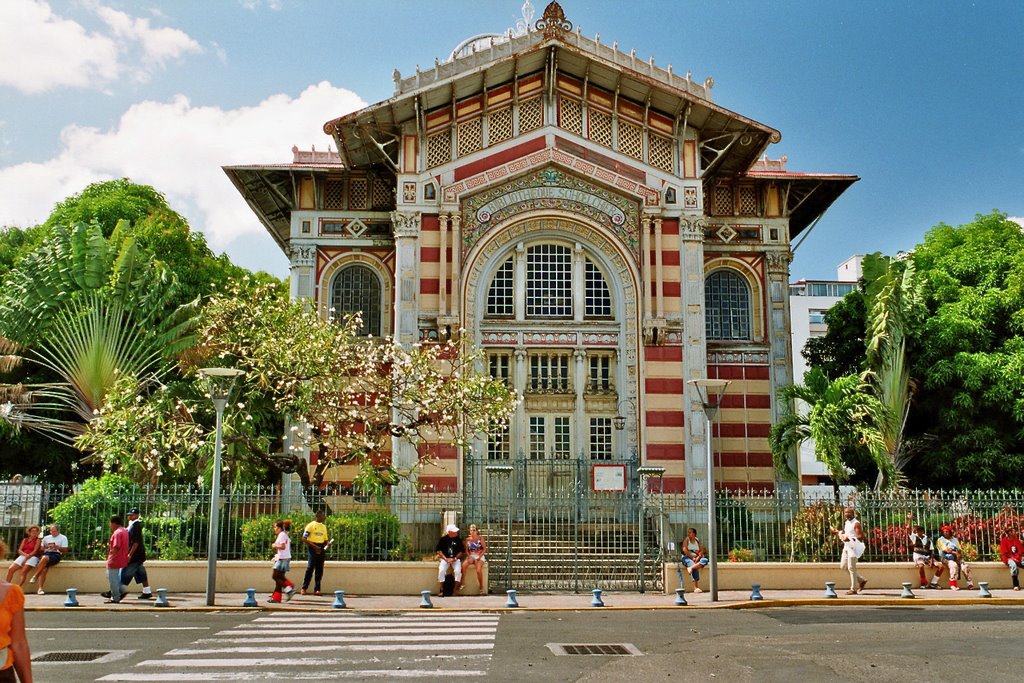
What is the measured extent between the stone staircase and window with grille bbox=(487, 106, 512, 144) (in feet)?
37.3

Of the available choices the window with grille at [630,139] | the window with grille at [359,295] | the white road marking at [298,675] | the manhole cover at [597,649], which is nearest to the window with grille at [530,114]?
the window with grille at [630,139]

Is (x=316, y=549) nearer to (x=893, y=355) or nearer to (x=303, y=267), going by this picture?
(x=303, y=267)

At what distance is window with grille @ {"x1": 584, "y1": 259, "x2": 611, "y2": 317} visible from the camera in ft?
92.6

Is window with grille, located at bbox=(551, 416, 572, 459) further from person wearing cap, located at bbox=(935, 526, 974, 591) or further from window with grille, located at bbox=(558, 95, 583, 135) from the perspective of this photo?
person wearing cap, located at bbox=(935, 526, 974, 591)

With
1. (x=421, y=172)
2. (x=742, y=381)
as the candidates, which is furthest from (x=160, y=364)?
(x=742, y=381)

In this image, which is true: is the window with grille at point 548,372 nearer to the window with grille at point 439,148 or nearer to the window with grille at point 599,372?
the window with grille at point 599,372

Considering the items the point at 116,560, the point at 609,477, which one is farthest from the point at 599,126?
the point at 116,560

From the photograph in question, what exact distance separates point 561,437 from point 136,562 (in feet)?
42.4

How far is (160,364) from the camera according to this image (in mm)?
27891

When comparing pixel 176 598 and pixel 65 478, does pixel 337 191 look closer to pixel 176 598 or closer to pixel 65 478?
pixel 65 478

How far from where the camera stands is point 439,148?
2817 cm

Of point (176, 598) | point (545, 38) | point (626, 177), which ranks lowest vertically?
point (176, 598)

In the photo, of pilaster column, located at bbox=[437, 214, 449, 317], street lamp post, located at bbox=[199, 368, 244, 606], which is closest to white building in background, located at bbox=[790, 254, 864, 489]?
pilaster column, located at bbox=[437, 214, 449, 317]

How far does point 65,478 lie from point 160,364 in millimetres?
6461
